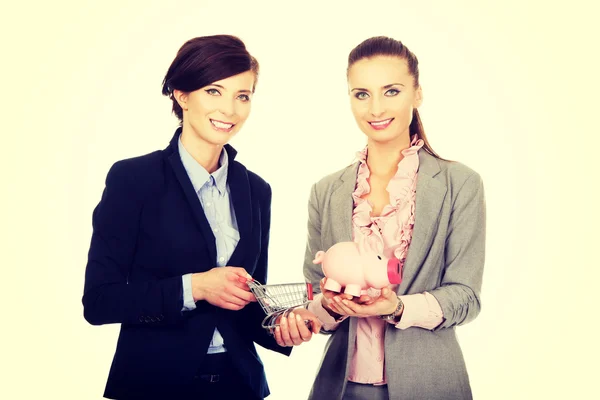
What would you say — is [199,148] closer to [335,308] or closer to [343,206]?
[343,206]

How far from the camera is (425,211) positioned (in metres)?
2.97

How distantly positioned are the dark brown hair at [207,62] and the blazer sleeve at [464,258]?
3.48 feet

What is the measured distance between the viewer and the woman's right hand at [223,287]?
105 inches

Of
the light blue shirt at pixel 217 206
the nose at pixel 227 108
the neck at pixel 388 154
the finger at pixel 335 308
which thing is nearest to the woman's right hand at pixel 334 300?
the finger at pixel 335 308

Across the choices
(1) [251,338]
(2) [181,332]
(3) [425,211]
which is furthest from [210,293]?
(3) [425,211]

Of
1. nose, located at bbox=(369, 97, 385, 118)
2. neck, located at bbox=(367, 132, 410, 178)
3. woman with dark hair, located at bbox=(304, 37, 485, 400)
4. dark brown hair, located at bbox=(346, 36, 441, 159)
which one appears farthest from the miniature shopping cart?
dark brown hair, located at bbox=(346, 36, 441, 159)

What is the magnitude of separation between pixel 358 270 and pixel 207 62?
3.43 ft

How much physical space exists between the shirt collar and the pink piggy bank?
2.09ft

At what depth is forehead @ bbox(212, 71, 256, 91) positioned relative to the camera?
2945 millimetres

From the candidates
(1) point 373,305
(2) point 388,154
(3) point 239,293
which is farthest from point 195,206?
(2) point 388,154

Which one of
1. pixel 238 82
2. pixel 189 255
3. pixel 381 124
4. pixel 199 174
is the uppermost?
pixel 238 82

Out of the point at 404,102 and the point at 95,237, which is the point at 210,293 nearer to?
the point at 95,237

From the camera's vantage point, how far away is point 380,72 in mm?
3076

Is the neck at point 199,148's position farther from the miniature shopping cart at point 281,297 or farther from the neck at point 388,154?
the neck at point 388,154
